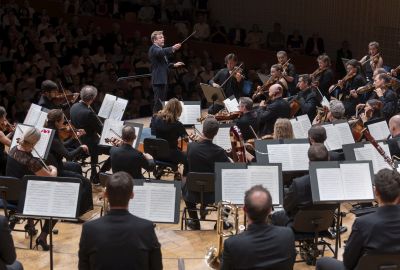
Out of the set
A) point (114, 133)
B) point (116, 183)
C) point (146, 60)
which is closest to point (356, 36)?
Answer: point (146, 60)

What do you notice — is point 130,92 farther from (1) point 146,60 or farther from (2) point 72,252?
(2) point 72,252

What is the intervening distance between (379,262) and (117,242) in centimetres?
187

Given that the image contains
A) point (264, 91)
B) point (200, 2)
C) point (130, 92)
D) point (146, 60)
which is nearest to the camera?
point (264, 91)

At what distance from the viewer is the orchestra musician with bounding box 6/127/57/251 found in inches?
269

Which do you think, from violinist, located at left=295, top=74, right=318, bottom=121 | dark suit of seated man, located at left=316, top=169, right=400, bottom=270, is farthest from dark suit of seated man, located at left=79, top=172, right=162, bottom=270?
violinist, located at left=295, top=74, right=318, bottom=121

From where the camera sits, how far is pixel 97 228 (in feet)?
14.9

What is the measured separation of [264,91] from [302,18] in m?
6.48

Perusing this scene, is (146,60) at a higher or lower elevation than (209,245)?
higher

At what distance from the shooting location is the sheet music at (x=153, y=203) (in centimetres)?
610

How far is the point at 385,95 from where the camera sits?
33.0 ft

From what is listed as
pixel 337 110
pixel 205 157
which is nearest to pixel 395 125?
pixel 337 110

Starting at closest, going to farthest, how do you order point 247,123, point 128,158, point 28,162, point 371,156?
point 28,162 → point 371,156 → point 128,158 → point 247,123

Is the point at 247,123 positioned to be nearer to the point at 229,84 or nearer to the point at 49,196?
the point at 229,84

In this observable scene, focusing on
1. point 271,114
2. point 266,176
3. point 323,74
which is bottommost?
point 266,176
